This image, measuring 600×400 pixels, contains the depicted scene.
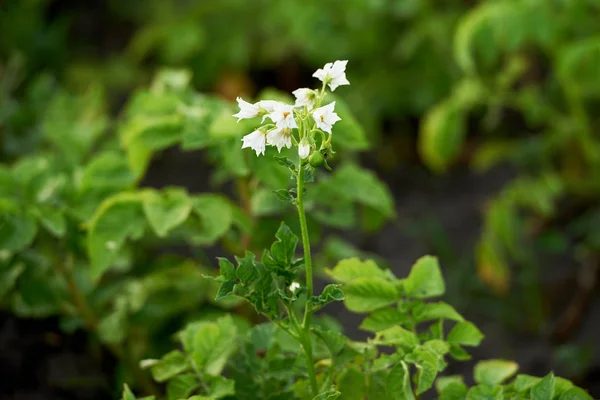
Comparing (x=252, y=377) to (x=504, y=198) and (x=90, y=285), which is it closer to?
(x=90, y=285)

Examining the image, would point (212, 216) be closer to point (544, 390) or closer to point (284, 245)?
point (284, 245)

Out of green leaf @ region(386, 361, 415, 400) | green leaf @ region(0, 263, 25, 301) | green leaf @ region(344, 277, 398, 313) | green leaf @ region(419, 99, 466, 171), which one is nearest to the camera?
green leaf @ region(386, 361, 415, 400)

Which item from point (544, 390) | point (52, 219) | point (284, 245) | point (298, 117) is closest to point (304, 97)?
point (298, 117)

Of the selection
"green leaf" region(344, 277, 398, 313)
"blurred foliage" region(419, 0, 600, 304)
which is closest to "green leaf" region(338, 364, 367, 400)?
"green leaf" region(344, 277, 398, 313)

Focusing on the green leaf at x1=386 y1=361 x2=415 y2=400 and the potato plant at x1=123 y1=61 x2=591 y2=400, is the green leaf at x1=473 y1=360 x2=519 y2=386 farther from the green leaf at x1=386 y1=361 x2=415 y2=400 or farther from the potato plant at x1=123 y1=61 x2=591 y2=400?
the green leaf at x1=386 y1=361 x2=415 y2=400

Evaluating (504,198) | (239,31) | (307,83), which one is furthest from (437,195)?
(239,31)
